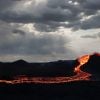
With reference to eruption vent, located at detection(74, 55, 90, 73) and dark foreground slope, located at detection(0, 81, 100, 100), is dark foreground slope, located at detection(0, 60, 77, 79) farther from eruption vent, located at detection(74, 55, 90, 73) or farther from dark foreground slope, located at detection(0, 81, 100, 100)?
dark foreground slope, located at detection(0, 81, 100, 100)

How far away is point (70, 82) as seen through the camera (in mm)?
121875

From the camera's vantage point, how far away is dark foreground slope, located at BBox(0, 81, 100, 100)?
394 feet

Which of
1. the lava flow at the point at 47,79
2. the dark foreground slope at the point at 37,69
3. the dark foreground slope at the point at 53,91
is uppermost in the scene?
the dark foreground slope at the point at 37,69

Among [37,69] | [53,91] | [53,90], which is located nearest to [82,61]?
[37,69]

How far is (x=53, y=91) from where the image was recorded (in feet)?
395

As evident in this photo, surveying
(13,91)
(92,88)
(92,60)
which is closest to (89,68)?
(92,60)

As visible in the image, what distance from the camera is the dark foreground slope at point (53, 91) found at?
120000mm

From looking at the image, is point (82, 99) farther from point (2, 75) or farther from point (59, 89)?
point (2, 75)

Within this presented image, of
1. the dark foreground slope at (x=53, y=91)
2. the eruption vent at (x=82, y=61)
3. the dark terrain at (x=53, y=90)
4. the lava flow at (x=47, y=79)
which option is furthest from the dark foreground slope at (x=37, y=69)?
the dark foreground slope at (x=53, y=91)

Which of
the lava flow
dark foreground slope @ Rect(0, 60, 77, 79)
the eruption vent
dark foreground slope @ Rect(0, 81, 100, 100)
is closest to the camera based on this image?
dark foreground slope @ Rect(0, 81, 100, 100)

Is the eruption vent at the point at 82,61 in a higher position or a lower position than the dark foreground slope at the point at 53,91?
higher

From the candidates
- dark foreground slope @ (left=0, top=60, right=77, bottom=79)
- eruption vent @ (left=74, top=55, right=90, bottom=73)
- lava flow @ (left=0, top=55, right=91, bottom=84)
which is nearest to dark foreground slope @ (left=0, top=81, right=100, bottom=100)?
lava flow @ (left=0, top=55, right=91, bottom=84)

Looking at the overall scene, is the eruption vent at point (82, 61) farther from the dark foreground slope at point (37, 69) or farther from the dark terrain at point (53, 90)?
the dark terrain at point (53, 90)

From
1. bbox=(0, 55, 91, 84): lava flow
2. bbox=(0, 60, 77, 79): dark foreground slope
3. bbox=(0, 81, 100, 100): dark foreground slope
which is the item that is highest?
bbox=(0, 60, 77, 79): dark foreground slope
